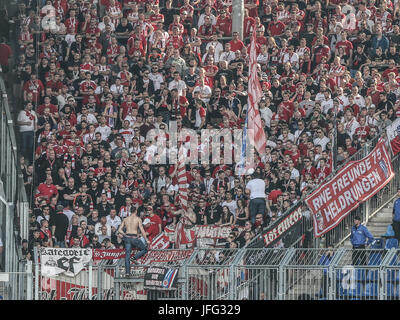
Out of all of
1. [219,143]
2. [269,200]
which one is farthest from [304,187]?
[219,143]

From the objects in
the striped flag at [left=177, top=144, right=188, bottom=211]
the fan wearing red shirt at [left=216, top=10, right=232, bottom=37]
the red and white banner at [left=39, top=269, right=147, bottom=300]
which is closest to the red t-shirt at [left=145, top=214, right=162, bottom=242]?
the striped flag at [left=177, top=144, right=188, bottom=211]

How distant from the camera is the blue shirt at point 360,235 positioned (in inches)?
767

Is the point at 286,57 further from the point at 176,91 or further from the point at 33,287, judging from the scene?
the point at 33,287

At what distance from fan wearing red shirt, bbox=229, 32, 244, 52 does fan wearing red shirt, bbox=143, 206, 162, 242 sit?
21.0 ft

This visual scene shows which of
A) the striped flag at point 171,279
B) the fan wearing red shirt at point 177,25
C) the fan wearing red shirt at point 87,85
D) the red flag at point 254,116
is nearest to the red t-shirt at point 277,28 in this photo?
the fan wearing red shirt at point 177,25

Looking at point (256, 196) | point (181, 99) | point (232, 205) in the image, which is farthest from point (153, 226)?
point (181, 99)

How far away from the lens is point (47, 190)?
78.5ft

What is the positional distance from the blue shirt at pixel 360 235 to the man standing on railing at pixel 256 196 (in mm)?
3059

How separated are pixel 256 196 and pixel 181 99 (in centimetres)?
430

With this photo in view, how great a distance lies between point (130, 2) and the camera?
29656 mm

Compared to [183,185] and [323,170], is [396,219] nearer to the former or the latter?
[323,170]

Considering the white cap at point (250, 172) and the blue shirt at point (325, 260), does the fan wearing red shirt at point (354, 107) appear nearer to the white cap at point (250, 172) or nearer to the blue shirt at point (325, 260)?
the white cap at point (250, 172)

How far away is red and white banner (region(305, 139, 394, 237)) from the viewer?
813 inches

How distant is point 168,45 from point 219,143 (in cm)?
427
